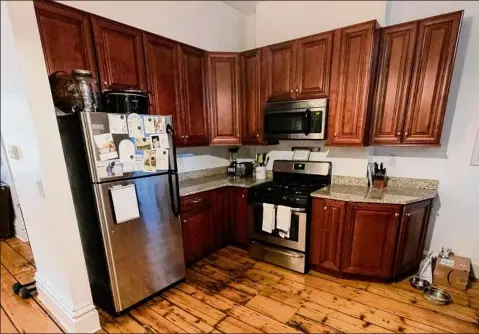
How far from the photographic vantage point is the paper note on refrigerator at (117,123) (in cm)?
169

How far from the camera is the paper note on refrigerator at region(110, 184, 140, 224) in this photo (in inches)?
68.3

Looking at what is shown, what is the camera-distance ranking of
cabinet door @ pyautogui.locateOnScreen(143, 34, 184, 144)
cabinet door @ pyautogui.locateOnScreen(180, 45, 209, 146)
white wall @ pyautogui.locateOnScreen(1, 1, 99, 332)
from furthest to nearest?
cabinet door @ pyautogui.locateOnScreen(180, 45, 209, 146) < cabinet door @ pyautogui.locateOnScreen(143, 34, 184, 144) < white wall @ pyautogui.locateOnScreen(1, 1, 99, 332)

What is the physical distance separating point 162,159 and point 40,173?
0.81 meters

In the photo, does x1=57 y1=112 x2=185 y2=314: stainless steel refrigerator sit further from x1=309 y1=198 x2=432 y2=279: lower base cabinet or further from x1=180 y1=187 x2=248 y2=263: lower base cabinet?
x1=309 y1=198 x2=432 y2=279: lower base cabinet

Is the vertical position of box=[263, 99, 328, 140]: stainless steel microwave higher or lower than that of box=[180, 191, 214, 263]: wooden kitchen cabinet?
higher

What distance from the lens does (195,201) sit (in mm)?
2535

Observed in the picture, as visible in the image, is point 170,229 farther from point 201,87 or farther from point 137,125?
point 201,87

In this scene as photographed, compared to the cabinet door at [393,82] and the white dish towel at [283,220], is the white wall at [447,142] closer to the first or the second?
the cabinet door at [393,82]

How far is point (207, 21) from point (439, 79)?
2.55m

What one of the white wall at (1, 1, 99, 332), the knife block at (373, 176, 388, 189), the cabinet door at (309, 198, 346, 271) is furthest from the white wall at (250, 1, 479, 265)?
the white wall at (1, 1, 99, 332)

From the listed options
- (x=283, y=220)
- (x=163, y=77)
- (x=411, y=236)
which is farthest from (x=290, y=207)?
(x=163, y=77)

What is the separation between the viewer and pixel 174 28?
2611 mm

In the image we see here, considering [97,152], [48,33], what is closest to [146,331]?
[97,152]

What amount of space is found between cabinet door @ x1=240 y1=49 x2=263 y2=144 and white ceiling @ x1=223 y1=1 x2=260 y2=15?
0.68 metres
